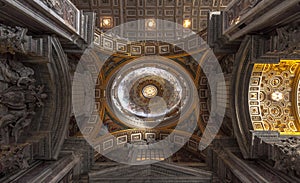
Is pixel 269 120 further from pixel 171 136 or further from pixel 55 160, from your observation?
pixel 55 160

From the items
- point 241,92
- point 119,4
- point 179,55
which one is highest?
point 119,4

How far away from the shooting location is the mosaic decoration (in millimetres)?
8703

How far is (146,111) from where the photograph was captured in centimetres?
1595

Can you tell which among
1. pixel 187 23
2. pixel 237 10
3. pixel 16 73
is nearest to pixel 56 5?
pixel 16 73

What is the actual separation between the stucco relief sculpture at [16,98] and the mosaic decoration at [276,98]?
892cm

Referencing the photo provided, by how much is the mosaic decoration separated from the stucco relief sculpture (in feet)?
29.3

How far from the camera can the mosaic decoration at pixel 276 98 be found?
870 cm

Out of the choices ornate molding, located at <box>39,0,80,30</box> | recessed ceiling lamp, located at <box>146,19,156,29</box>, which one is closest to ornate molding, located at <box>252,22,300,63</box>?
ornate molding, located at <box>39,0,80,30</box>

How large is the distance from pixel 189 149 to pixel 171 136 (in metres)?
1.52

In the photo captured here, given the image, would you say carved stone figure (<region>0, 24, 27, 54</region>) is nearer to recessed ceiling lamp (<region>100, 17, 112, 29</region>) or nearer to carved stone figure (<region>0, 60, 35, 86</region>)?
carved stone figure (<region>0, 60, 35, 86</region>)

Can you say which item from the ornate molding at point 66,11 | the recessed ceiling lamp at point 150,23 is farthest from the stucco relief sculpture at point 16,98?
the recessed ceiling lamp at point 150,23

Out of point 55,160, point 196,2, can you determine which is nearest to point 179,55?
point 196,2

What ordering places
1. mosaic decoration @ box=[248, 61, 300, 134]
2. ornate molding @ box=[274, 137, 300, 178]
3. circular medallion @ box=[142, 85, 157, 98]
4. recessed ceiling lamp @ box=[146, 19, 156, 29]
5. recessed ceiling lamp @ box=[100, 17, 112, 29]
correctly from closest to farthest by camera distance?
ornate molding @ box=[274, 137, 300, 178], mosaic decoration @ box=[248, 61, 300, 134], recessed ceiling lamp @ box=[100, 17, 112, 29], recessed ceiling lamp @ box=[146, 19, 156, 29], circular medallion @ box=[142, 85, 157, 98]

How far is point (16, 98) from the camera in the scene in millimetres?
7074
